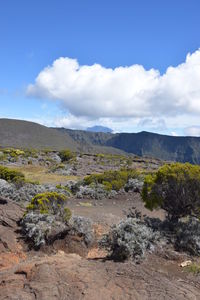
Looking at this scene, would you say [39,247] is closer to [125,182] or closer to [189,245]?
[189,245]

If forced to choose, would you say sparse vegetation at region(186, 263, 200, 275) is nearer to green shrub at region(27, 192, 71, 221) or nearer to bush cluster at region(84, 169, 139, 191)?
green shrub at region(27, 192, 71, 221)

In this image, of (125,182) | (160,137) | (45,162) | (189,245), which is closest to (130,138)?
(160,137)

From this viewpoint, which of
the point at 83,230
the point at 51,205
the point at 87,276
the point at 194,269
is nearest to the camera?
the point at 87,276

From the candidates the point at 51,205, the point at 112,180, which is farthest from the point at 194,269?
the point at 112,180

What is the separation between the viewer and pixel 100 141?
177125mm

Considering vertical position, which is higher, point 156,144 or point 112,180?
point 156,144

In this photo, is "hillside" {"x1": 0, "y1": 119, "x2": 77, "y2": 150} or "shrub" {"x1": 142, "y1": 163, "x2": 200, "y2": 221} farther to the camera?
"hillside" {"x1": 0, "y1": 119, "x2": 77, "y2": 150}

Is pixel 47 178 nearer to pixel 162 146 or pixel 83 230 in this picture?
pixel 83 230

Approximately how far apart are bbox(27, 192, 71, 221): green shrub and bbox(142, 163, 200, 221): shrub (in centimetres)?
309

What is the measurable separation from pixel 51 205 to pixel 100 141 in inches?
6581

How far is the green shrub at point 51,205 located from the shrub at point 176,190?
3.09m

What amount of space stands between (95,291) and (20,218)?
18.6 ft

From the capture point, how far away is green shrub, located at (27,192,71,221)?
9.89 meters

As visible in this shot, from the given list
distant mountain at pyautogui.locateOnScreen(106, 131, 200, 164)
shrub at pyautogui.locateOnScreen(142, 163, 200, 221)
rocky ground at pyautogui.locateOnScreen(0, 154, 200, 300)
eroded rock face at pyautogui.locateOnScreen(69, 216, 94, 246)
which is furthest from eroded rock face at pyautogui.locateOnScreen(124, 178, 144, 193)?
distant mountain at pyautogui.locateOnScreen(106, 131, 200, 164)
